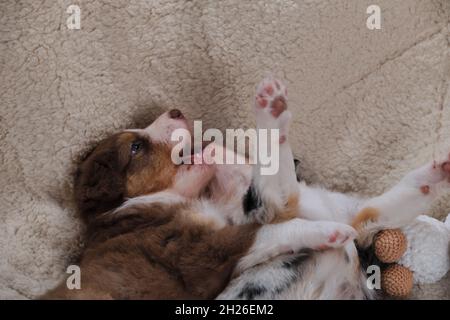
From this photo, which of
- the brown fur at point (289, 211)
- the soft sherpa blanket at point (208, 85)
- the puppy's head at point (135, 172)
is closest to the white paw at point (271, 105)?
the brown fur at point (289, 211)

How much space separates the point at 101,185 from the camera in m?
2.95

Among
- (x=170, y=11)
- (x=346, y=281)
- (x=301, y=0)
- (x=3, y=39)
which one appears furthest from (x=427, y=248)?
(x=3, y=39)

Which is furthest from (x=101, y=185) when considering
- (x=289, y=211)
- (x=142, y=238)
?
(x=289, y=211)

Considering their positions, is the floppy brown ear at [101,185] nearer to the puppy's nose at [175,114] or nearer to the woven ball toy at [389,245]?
the puppy's nose at [175,114]

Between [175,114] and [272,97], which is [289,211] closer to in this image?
[272,97]

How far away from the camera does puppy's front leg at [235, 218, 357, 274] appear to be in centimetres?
254

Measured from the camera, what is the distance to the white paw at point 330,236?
8.31 ft

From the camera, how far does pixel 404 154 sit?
3.24m

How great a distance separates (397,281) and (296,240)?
1.81ft

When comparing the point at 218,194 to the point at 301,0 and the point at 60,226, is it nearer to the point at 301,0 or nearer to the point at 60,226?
the point at 60,226

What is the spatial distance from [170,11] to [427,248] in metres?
1.63

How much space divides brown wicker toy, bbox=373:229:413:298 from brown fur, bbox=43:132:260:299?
0.60 m

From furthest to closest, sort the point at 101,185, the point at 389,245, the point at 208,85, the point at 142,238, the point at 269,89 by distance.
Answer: the point at 208,85 → the point at 101,185 → the point at 389,245 → the point at 142,238 → the point at 269,89
